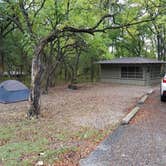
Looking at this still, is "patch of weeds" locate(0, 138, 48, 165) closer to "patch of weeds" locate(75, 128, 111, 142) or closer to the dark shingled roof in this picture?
"patch of weeds" locate(75, 128, 111, 142)

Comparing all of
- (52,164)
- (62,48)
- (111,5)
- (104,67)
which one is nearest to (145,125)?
(52,164)

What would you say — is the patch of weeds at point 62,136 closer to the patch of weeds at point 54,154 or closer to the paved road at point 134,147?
the patch of weeds at point 54,154

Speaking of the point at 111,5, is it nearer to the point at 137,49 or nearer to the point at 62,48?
the point at 62,48

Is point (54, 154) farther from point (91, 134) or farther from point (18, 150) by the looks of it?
point (91, 134)

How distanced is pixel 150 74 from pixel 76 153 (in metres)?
17.6

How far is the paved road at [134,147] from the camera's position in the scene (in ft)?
13.7

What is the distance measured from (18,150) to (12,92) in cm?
697

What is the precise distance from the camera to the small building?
67.9ft

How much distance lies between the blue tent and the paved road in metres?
6.20

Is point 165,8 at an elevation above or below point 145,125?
above

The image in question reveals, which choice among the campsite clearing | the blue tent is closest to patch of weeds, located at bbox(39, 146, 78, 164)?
the campsite clearing

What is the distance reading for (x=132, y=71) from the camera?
2164cm

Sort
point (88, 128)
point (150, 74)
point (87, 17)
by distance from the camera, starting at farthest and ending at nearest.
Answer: point (150, 74) < point (87, 17) < point (88, 128)

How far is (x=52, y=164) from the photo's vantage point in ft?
13.5
